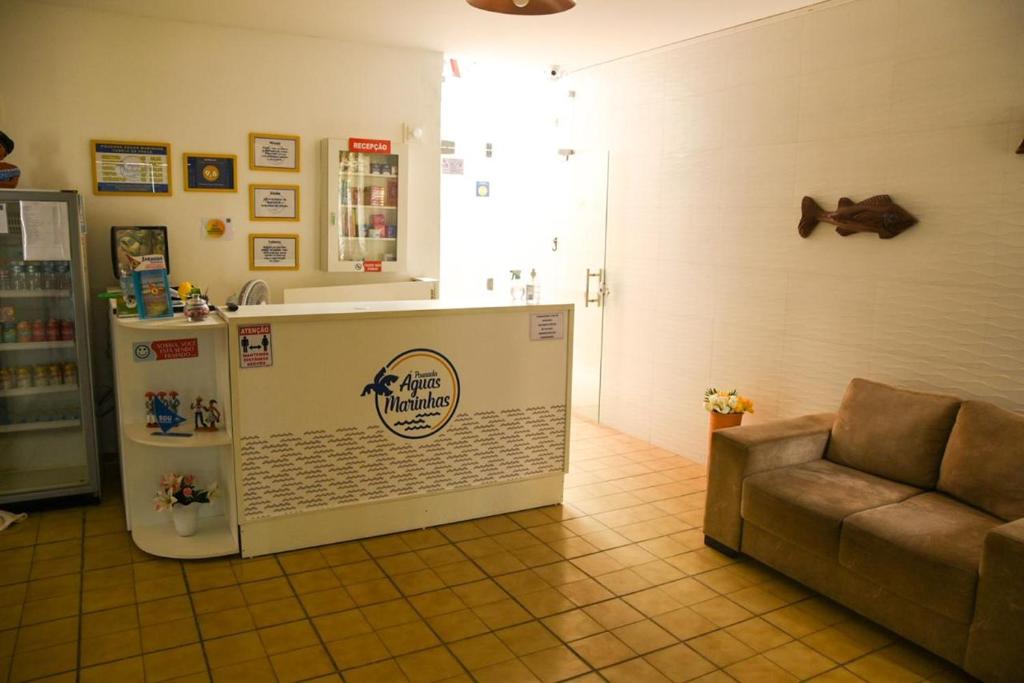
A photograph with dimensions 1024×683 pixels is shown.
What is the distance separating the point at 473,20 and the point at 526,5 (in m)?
2.01

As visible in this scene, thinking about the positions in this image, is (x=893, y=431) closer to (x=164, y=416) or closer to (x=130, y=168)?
(x=164, y=416)

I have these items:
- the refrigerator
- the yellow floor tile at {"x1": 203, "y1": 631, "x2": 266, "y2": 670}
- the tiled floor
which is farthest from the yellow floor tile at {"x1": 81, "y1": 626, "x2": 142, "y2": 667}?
the refrigerator

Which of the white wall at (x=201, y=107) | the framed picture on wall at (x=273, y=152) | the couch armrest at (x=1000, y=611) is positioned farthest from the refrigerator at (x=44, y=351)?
the couch armrest at (x=1000, y=611)

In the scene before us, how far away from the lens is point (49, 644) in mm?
2838

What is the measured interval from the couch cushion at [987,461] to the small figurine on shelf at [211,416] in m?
3.41

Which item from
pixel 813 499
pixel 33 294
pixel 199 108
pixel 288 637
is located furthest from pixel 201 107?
pixel 813 499

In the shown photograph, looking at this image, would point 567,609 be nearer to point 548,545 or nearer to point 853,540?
point 548,545

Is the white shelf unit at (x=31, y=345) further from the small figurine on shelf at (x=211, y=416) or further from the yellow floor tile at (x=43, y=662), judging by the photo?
the yellow floor tile at (x=43, y=662)

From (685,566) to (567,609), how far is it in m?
0.75

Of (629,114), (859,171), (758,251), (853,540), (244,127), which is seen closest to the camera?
(853,540)

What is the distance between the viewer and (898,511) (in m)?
3.17

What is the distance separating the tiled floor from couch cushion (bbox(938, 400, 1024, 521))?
2.34 ft

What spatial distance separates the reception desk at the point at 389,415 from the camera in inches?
139

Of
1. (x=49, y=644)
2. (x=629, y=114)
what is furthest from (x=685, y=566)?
(x=629, y=114)
